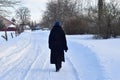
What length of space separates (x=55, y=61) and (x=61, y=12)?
63.0 metres

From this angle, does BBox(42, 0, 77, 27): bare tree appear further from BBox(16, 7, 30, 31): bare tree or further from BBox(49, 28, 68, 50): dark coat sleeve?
BBox(16, 7, 30, 31): bare tree

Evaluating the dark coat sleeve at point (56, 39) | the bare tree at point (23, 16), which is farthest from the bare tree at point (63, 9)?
the bare tree at point (23, 16)

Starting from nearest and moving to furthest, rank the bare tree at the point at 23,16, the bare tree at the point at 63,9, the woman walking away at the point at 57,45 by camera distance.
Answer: the woman walking away at the point at 57,45 < the bare tree at the point at 63,9 < the bare tree at the point at 23,16

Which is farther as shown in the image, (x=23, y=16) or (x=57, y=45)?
(x=23, y=16)

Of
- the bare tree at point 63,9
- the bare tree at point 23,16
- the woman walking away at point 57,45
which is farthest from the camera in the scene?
the bare tree at point 23,16

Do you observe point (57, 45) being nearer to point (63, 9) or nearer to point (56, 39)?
point (56, 39)

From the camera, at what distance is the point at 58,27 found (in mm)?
13961

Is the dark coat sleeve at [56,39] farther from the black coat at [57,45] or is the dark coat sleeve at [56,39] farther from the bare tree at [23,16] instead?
the bare tree at [23,16]

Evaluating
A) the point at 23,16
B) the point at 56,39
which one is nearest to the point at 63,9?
the point at 56,39

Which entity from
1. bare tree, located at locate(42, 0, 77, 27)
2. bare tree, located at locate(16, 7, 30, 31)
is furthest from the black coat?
bare tree, located at locate(16, 7, 30, 31)

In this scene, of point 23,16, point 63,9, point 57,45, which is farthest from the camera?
point 23,16

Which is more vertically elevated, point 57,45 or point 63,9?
point 57,45

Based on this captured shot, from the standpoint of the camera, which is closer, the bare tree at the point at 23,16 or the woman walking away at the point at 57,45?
the woman walking away at the point at 57,45

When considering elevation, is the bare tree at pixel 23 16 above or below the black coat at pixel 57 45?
below
